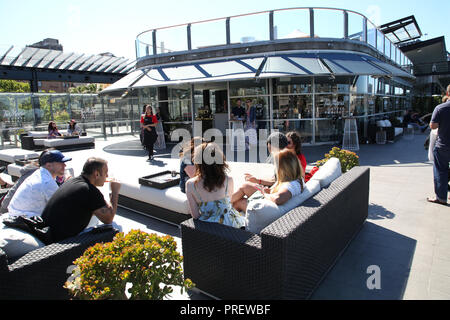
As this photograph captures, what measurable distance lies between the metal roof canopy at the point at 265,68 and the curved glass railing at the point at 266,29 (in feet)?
2.75

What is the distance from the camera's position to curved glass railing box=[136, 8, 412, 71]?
12.0 m

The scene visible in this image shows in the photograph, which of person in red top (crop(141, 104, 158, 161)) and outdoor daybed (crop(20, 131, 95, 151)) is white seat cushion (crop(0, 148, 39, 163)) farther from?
outdoor daybed (crop(20, 131, 95, 151))

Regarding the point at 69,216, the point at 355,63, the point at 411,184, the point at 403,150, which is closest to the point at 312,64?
the point at 355,63

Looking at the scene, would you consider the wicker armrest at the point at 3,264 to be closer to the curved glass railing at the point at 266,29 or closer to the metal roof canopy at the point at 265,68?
the metal roof canopy at the point at 265,68

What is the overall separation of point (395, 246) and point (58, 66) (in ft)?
69.7

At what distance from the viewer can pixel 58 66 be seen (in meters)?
19.6

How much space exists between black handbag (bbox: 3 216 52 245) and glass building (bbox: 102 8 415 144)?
9.03m

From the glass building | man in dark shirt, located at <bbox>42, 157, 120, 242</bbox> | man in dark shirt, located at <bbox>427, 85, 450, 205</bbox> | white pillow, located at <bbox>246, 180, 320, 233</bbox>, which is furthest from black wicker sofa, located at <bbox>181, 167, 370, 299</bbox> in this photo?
the glass building

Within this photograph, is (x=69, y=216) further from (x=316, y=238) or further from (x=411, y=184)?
(x=411, y=184)

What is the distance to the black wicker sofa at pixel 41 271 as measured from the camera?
83.7 inches

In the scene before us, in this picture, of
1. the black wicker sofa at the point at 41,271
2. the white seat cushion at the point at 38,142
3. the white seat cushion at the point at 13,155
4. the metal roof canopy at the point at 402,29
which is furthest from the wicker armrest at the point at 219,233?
the metal roof canopy at the point at 402,29

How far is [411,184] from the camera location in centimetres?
651

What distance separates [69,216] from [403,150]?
11160mm

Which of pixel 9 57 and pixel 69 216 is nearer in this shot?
pixel 69 216
